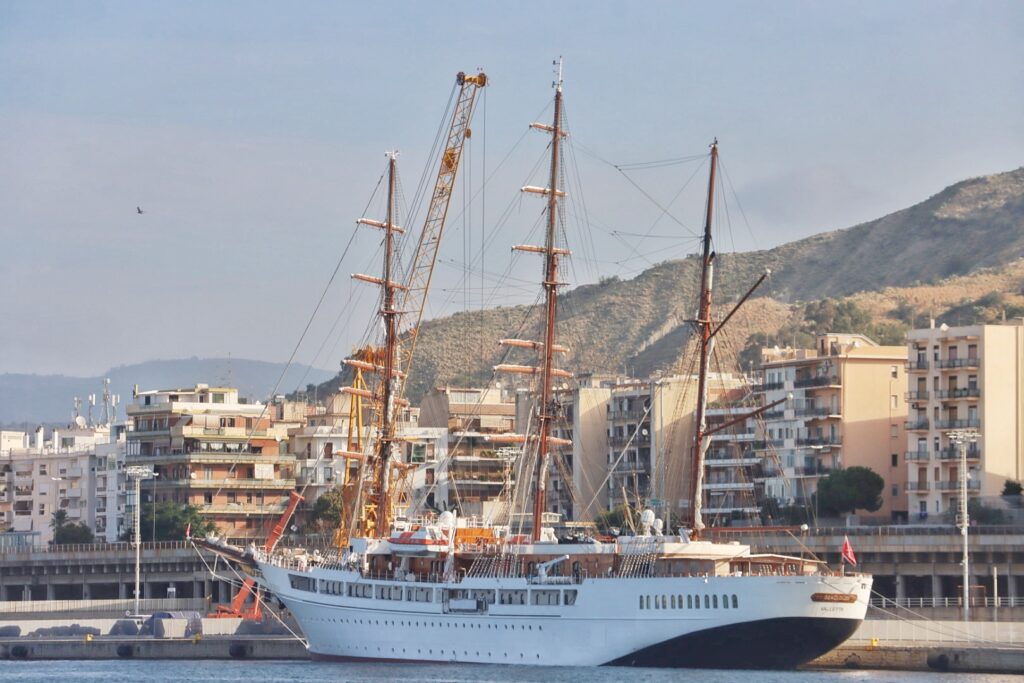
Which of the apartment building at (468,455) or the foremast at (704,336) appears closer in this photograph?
the foremast at (704,336)

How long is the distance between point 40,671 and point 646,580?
94.0ft

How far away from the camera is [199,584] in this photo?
138 meters

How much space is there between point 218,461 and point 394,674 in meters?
69.5

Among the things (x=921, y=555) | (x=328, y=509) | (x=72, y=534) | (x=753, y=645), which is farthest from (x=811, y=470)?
(x=72, y=534)

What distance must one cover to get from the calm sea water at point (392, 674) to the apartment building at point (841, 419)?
1896 inches

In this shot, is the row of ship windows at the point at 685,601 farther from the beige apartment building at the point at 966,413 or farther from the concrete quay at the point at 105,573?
the concrete quay at the point at 105,573

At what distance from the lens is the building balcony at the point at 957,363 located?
403 ft

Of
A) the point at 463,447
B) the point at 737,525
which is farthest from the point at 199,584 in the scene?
the point at 737,525

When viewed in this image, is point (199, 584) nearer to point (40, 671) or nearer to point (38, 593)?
point (38, 593)

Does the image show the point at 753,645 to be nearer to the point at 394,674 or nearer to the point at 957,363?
the point at 394,674

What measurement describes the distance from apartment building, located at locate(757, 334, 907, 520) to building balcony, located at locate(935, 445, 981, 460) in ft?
27.2

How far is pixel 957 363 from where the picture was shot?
405 feet

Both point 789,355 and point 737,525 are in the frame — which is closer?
point 737,525

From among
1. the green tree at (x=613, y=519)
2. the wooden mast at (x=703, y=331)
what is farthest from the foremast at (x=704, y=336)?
the green tree at (x=613, y=519)
